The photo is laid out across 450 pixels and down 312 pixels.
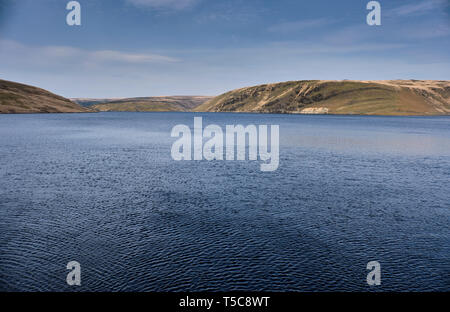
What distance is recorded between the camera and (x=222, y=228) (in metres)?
25.3

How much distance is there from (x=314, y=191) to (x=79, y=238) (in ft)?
84.7

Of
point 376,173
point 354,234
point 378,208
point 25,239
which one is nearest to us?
point 25,239

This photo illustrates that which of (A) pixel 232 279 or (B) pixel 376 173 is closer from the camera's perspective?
(A) pixel 232 279

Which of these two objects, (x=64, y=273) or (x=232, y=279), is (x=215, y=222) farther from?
(x=64, y=273)

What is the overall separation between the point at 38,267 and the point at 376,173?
149ft

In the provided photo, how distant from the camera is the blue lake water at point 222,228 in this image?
18.2m

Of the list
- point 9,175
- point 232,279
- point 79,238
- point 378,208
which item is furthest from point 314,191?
point 9,175

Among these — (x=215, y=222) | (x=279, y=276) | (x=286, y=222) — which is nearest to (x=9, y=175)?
(x=215, y=222)

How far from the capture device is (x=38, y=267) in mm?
18938

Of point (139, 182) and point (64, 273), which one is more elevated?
point (139, 182)

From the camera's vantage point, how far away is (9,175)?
1683 inches

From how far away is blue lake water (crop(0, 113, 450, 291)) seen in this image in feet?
59.6

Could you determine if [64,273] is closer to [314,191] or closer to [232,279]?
[232,279]

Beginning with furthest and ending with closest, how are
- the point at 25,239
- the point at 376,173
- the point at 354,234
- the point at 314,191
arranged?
1. the point at 376,173
2. the point at 314,191
3. the point at 354,234
4. the point at 25,239
